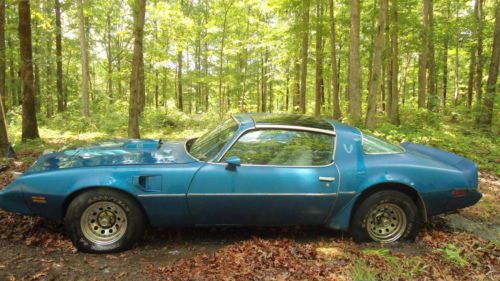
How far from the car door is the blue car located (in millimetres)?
11

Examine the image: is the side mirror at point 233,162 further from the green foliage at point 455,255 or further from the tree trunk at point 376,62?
the tree trunk at point 376,62

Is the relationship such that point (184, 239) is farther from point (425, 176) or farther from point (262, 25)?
point (262, 25)

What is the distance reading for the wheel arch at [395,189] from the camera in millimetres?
3969

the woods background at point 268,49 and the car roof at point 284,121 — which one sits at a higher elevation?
the woods background at point 268,49

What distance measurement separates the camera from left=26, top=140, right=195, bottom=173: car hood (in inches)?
150

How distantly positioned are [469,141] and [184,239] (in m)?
10.5

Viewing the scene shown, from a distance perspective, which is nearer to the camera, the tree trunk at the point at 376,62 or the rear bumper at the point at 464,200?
the rear bumper at the point at 464,200

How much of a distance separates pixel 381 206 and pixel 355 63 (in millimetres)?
8154

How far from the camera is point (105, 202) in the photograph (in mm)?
3627

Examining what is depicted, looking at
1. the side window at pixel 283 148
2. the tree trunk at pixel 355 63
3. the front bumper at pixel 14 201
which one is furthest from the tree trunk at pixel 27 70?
the tree trunk at pixel 355 63

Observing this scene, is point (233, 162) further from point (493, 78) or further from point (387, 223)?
point (493, 78)

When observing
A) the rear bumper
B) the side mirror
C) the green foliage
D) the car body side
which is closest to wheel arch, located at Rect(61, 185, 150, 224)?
the car body side

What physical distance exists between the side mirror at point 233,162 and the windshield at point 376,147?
5.03 feet

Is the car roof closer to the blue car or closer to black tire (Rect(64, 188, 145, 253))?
the blue car
